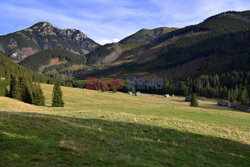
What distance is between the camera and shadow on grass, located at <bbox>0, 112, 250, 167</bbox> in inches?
348

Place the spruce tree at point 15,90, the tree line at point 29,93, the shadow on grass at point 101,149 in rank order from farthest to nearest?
the spruce tree at point 15,90
the tree line at point 29,93
the shadow on grass at point 101,149

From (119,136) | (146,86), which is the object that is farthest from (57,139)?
(146,86)

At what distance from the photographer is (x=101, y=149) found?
11.2m

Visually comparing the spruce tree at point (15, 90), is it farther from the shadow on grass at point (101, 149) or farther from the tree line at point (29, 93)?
the shadow on grass at point (101, 149)

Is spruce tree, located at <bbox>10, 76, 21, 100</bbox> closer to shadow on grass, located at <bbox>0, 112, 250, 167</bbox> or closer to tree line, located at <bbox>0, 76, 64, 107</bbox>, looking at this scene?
tree line, located at <bbox>0, 76, 64, 107</bbox>

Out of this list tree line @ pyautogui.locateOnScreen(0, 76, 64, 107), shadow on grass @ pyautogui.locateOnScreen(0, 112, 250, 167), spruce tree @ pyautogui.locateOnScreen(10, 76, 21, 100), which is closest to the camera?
shadow on grass @ pyautogui.locateOnScreen(0, 112, 250, 167)

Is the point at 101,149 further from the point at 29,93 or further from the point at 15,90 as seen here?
the point at 15,90

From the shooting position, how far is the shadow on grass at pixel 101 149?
8.85 metres

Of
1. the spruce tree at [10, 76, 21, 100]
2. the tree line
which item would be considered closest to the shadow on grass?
the tree line

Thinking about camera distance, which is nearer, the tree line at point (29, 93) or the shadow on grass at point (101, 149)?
the shadow on grass at point (101, 149)

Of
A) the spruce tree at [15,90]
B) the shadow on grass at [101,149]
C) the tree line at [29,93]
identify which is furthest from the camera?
the spruce tree at [15,90]

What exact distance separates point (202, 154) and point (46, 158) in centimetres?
1121

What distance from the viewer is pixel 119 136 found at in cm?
1530

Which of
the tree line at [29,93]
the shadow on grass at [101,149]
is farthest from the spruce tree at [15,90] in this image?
the shadow on grass at [101,149]
